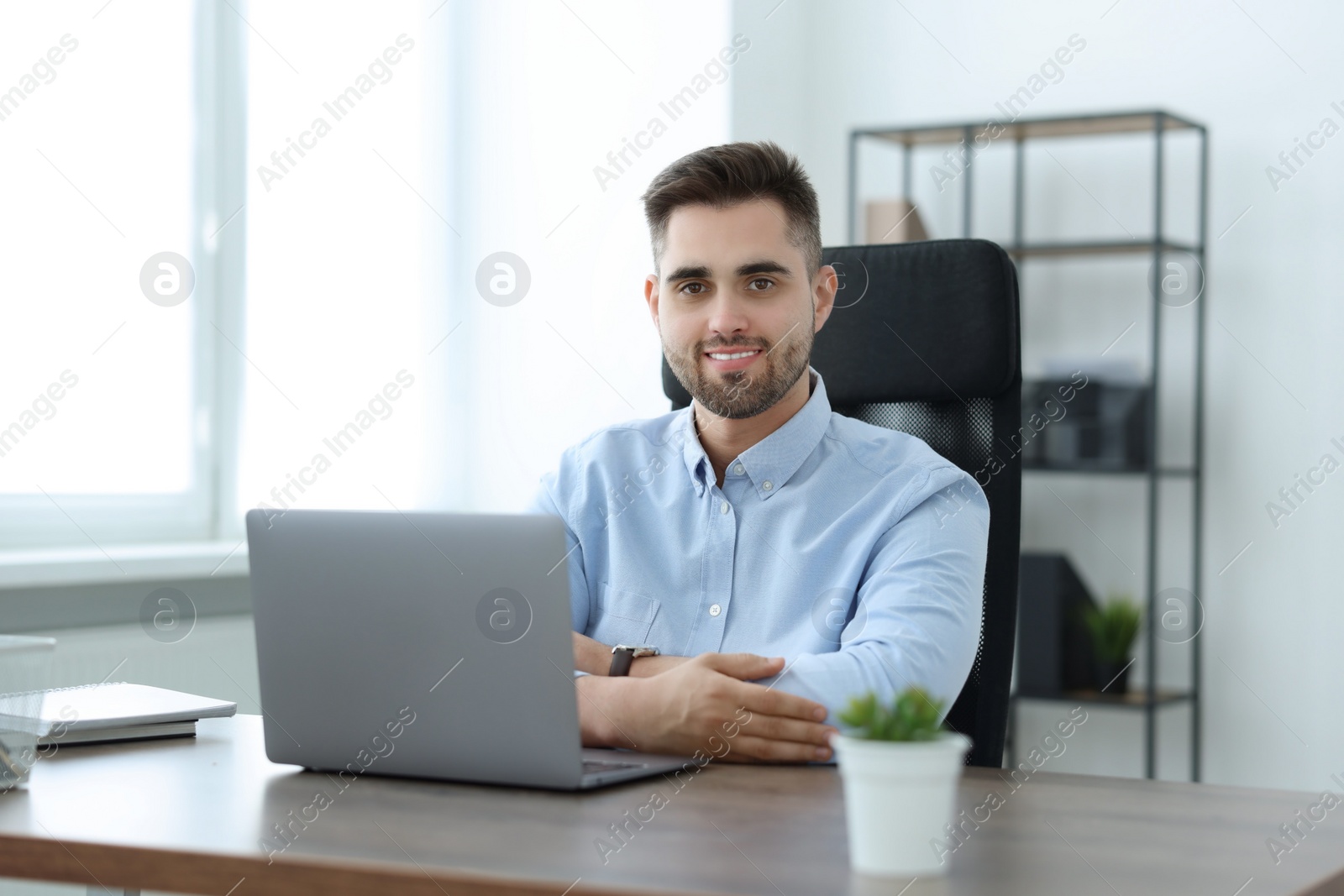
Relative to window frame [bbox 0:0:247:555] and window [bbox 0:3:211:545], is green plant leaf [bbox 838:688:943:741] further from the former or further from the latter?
window frame [bbox 0:0:247:555]

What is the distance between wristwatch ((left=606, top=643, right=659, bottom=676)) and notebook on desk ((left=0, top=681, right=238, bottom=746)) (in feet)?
1.23

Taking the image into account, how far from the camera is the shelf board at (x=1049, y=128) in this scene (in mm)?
2891

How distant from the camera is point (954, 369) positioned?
5.23 feet

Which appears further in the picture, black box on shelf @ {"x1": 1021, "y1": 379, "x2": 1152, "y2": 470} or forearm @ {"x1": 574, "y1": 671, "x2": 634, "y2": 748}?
black box on shelf @ {"x1": 1021, "y1": 379, "x2": 1152, "y2": 470}

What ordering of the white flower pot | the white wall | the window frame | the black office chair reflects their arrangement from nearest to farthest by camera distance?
the white flower pot, the black office chair, the window frame, the white wall

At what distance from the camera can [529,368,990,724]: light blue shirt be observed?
4.58 ft

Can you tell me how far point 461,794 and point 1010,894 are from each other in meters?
0.41

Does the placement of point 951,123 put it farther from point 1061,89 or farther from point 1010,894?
point 1010,894

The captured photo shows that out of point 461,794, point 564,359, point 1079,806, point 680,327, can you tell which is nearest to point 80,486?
point 564,359

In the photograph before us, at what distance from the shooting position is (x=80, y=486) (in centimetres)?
241

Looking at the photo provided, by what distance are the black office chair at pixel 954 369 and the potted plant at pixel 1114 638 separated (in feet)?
4.89

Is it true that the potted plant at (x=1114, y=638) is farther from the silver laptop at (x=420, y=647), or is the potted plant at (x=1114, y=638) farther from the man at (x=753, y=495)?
the silver laptop at (x=420, y=647)

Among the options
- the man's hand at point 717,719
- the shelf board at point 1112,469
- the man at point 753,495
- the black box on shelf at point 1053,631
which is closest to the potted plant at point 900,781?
the man's hand at point 717,719

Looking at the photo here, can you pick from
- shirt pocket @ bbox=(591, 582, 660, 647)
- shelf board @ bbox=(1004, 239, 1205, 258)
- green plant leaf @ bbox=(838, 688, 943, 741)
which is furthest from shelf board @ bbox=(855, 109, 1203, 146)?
green plant leaf @ bbox=(838, 688, 943, 741)
